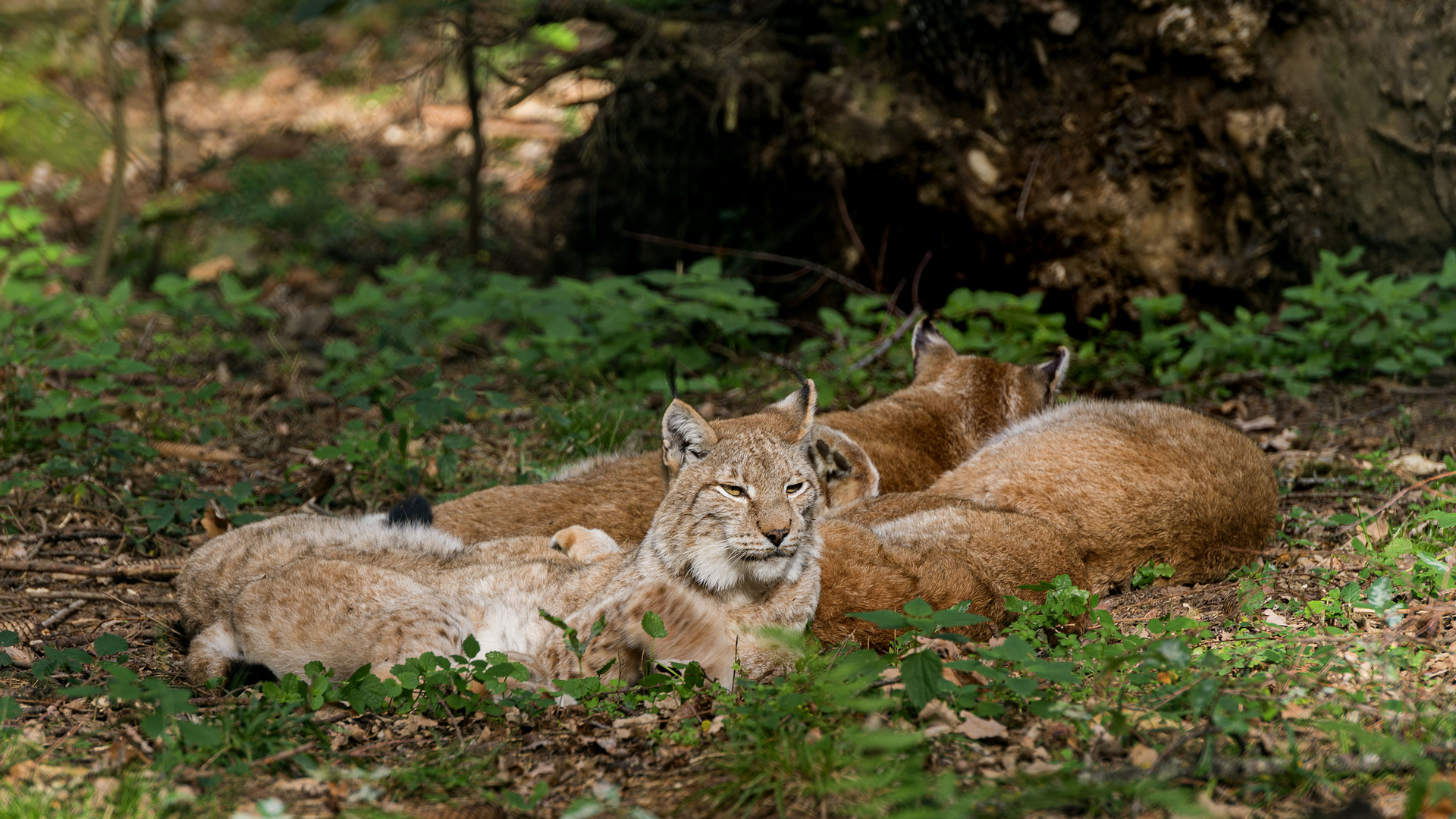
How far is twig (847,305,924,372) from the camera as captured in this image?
740 centimetres

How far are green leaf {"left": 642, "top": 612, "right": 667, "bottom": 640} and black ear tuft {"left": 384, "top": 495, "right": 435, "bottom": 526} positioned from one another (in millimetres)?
1622

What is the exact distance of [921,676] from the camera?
10.3 ft

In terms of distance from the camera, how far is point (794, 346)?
9.07 m

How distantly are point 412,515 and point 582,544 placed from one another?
2.65 feet

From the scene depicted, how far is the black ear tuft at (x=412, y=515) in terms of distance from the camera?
4.73 metres

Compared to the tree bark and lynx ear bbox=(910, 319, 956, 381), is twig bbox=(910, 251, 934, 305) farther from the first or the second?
the tree bark

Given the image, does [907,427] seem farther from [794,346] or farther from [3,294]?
[3,294]

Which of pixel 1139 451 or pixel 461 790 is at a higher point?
pixel 1139 451

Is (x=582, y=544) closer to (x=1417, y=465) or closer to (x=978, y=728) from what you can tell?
(x=978, y=728)

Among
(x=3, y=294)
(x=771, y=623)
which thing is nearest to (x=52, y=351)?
(x=3, y=294)

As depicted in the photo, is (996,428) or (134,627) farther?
(996,428)

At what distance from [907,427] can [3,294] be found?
7.01 metres

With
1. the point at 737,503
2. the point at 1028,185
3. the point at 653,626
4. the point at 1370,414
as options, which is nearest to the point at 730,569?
the point at 737,503

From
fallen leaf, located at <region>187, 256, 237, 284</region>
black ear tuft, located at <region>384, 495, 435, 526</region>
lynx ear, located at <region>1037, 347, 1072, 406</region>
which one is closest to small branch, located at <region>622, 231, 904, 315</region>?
lynx ear, located at <region>1037, 347, 1072, 406</region>
